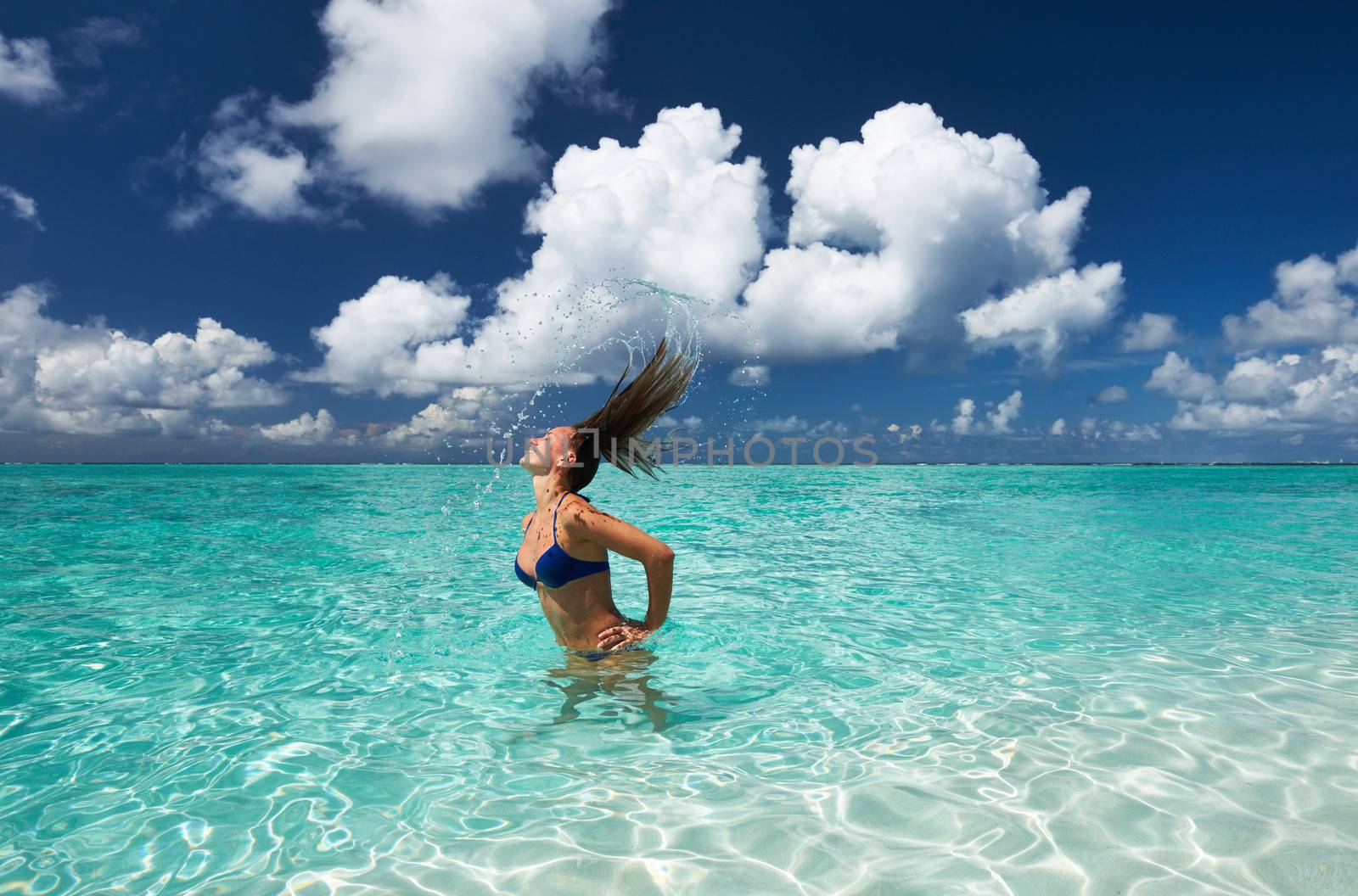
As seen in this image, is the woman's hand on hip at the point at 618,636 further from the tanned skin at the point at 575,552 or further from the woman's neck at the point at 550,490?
the woman's neck at the point at 550,490

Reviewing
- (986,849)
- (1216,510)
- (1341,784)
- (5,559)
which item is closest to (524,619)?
(986,849)

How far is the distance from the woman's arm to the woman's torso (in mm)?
149

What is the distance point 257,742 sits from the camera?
4.52 metres

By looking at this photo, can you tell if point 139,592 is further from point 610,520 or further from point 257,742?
point 610,520

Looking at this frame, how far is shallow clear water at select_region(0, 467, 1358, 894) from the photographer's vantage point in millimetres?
3162

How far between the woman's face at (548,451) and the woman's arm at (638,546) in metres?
0.43

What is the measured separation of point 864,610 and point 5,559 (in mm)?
15644

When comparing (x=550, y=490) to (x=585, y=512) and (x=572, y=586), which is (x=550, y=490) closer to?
(x=585, y=512)

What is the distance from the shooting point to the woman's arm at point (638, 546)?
412 centimetres

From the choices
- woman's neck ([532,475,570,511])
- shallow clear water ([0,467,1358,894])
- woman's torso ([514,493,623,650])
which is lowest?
shallow clear water ([0,467,1358,894])

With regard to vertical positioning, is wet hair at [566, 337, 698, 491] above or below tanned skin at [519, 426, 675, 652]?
above

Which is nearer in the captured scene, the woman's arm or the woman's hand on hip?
the woman's arm

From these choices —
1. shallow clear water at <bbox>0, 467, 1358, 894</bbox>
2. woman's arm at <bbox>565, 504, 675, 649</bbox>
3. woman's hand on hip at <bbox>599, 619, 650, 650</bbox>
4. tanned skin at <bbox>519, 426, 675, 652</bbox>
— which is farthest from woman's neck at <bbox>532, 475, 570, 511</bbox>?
shallow clear water at <bbox>0, 467, 1358, 894</bbox>

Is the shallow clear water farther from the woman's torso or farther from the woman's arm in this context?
the woman's arm
